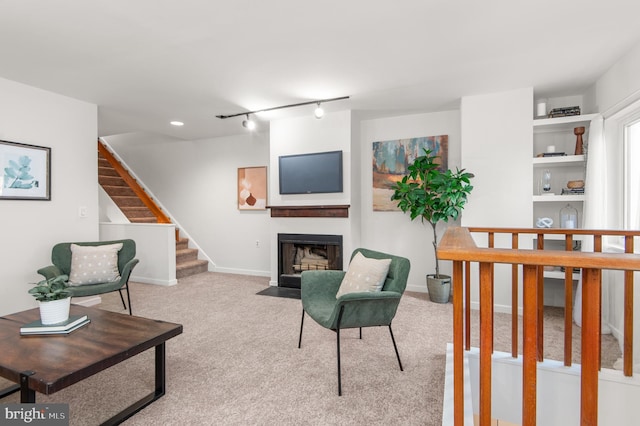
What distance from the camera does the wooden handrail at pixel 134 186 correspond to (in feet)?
20.0

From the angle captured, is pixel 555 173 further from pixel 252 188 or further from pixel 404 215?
pixel 252 188

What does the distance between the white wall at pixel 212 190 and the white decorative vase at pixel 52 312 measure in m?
3.32

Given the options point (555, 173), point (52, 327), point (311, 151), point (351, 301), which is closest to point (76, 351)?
point (52, 327)

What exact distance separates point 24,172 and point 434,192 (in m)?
4.21

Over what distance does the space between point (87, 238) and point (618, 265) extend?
453 centimetres

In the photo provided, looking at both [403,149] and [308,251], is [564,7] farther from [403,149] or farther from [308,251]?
[308,251]

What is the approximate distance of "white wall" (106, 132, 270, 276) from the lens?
5.30 m

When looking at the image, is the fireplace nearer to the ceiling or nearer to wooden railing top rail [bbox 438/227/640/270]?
the ceiling

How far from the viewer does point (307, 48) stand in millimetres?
2473

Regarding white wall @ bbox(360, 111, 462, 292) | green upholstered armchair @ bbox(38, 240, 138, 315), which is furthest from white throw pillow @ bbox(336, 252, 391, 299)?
green upholstered armchair @ bbox(38, 240, 138, 315)

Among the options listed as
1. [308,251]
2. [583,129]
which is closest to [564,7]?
[583,129]

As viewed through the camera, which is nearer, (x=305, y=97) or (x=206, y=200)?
(x=305, y=97)

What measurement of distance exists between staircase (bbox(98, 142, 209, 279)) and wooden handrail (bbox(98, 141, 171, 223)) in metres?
0.02

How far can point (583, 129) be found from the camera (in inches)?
127
